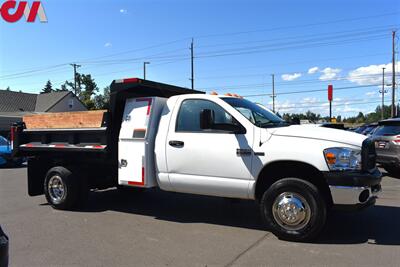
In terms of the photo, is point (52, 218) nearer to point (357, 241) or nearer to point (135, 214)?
point (135, 214)

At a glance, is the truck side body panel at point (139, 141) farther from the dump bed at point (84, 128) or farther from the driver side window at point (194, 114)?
the driver side window at point (194, 114)

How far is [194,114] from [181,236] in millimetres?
1898

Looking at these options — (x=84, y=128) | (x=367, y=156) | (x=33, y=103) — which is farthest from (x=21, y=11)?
(x=33, y=103)

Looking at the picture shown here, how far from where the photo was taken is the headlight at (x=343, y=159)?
5.32 meters

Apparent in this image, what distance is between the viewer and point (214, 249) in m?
5.21

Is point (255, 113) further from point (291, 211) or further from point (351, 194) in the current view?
point (351, 194)

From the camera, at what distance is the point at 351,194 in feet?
17.3

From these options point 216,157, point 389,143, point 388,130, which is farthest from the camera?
point 388,130

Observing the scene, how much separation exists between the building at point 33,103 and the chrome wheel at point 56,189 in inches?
1725

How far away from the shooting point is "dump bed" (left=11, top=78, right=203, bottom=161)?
7113 mm

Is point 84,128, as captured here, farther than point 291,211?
Yes

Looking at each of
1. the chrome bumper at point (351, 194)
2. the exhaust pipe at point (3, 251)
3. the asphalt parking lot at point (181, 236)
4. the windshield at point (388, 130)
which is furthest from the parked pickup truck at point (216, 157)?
the windshield at point (388, 130)

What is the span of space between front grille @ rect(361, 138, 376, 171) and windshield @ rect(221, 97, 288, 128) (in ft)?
4.34

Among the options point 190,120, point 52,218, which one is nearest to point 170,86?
point 190,120
